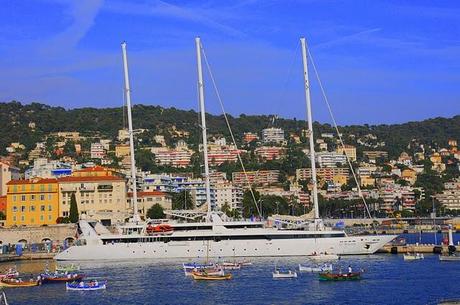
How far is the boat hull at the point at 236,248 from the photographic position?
6122 centimetres

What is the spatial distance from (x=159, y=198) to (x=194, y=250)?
5118 cm

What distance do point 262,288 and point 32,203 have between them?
178ft

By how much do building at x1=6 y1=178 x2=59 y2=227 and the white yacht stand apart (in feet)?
98.9

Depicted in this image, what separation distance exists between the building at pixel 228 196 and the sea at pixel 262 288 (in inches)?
3181

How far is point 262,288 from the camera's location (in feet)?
143

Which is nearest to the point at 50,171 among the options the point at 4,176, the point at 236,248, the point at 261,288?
the point at 4,176

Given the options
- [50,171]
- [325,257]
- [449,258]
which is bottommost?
[449,258]

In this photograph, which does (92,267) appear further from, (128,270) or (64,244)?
(64,244)

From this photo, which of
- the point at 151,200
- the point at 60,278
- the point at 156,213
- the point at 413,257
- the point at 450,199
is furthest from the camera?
the point at 450,199

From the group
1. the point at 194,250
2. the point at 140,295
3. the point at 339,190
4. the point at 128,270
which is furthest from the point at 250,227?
the point at 339,190

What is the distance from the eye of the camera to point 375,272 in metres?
50.5

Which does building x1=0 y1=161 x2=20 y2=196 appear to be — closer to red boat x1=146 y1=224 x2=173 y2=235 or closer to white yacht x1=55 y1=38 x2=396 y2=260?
white yacht x1=55 y1=38 x2=396 y2=260

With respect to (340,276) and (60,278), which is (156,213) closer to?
(60,278)

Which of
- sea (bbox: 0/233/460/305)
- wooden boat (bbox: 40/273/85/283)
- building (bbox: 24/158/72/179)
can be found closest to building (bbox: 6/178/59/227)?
building (bbox: 24/158/72/179)
